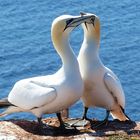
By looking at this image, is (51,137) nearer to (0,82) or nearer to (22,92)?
(22,92)

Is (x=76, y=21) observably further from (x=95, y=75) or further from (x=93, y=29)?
(x=95, y=75)

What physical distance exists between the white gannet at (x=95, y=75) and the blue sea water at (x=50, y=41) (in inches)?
486

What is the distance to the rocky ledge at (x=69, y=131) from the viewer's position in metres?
11.6

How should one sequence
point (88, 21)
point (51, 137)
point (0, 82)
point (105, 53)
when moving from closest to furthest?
point (51, 137) → point (88, 21) → point (0, 82) → point (105, 53)

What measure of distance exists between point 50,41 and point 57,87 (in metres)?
24.7

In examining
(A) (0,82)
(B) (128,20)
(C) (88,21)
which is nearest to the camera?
(C) (88,21)

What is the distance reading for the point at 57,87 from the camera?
12.4 metres

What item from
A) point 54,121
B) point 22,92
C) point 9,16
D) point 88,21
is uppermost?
point 88,21

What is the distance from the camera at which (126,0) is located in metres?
46.7

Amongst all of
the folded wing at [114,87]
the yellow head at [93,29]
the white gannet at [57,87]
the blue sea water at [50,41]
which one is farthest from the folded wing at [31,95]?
the blue sea water at [50,41]

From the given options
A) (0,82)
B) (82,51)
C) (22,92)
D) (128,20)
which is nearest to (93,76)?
(82,51)

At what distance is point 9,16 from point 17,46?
708cm

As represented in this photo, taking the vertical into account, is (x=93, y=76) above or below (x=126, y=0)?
above

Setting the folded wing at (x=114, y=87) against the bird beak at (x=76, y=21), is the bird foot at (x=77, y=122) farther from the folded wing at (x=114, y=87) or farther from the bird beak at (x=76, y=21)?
the bird beak at (x=76, y=21)
